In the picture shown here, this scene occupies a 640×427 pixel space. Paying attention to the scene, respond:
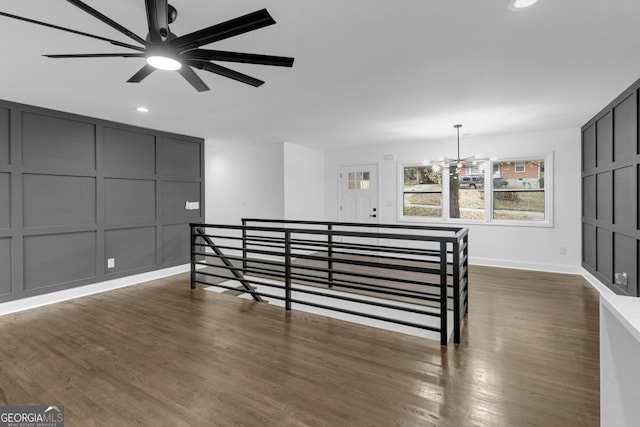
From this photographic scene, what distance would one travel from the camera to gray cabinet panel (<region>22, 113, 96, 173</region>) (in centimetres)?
388

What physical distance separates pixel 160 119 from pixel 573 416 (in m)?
5.33

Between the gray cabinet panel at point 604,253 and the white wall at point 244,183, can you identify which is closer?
the gray cabinet panel at point 604,253

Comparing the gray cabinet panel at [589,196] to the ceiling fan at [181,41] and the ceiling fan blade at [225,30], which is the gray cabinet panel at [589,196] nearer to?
the ceiling fan at [181,41]

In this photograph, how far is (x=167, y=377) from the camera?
7.56ft

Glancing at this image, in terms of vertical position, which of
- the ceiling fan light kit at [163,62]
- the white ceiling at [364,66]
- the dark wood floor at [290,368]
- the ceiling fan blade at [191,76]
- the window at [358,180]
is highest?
the white ceiling at [364,66]

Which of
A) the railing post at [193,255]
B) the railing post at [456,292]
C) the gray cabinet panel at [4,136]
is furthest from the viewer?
the railing post at [193,255]

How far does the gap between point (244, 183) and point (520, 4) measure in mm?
5810

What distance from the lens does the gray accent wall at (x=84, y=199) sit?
3.76 m

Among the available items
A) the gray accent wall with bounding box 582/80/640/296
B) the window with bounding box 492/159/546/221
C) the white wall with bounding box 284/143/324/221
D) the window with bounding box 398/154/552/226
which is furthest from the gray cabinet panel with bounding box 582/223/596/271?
the white wall with bounding box 284/143/324/221

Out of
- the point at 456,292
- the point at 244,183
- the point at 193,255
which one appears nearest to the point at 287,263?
the point at 193,255

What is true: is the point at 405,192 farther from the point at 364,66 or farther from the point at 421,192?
the point at 364,66

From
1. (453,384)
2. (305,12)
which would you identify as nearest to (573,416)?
(453,384)

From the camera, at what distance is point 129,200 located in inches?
195

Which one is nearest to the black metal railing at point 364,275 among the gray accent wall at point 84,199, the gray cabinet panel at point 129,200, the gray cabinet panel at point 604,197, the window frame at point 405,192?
the window frame at point 405,192
